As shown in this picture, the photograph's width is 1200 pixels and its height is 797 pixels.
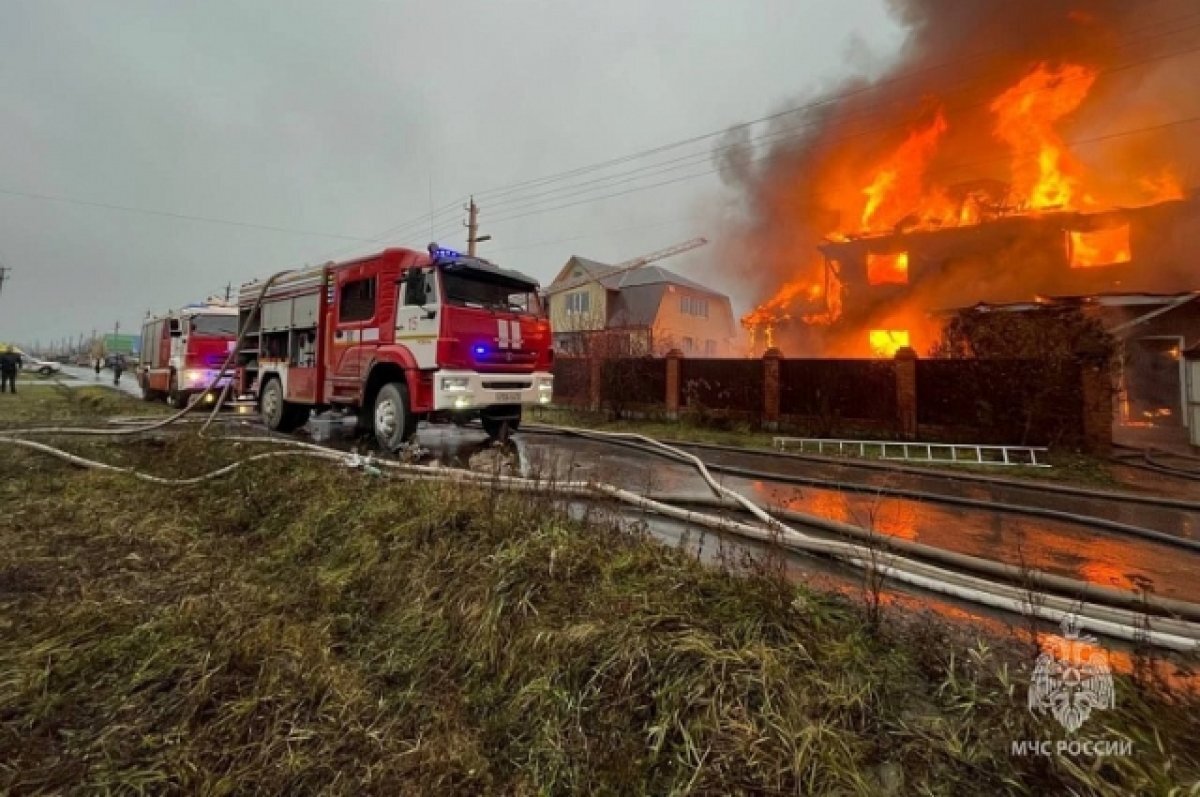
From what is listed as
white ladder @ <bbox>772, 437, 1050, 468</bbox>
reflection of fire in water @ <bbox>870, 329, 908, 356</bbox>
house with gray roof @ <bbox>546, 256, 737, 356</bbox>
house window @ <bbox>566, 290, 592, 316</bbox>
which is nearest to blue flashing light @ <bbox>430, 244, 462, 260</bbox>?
white ladder @ <bbox>772, 437, 1050, 468</bbox>

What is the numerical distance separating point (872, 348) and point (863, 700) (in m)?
29.8

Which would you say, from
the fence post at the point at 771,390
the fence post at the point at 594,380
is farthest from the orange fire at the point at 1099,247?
the fence post at the point at 594,380

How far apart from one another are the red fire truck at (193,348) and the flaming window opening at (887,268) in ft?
105

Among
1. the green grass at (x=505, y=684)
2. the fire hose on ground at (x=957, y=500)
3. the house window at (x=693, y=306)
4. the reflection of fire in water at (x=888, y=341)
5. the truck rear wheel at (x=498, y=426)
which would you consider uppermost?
the house window at (x=693, y=306)

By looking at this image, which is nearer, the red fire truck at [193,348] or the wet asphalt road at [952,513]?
the wet asphalt road at [952,513]

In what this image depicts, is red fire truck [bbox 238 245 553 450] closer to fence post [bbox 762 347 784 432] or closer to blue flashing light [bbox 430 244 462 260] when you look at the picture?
blue flashing light [bbox 430 244 462 260]

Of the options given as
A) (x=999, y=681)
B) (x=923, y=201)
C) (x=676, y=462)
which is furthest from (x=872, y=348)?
(x=999, y=681)

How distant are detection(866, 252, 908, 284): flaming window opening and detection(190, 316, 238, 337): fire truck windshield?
32256 mm

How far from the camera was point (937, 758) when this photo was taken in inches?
71.4

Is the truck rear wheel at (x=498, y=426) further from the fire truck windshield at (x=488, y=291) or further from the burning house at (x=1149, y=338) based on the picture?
the burning house at (x=1149, y=338)

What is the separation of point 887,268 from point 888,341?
6129mm

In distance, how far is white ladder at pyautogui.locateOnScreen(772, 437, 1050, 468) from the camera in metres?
9.75

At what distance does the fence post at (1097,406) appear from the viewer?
388 inches

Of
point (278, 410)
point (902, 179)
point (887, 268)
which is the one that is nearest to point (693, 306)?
point (887, 268)
